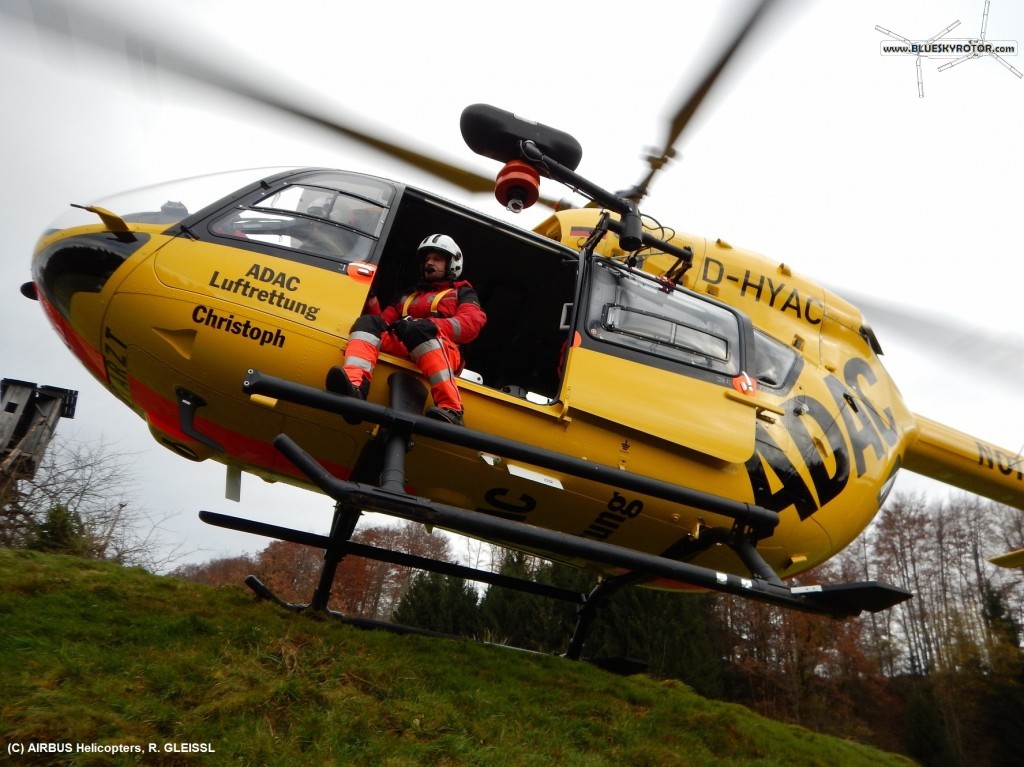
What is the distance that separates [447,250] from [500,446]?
1493 millimetres

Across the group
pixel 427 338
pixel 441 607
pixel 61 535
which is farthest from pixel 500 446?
pixel 441 607

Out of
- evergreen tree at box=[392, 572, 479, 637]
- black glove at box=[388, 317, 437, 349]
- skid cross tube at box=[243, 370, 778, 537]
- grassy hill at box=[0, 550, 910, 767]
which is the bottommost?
grassy hill at box=[0, 550, 910, 767]

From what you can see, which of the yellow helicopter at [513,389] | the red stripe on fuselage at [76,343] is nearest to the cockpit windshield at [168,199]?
the yellow helicopter at [513,389]

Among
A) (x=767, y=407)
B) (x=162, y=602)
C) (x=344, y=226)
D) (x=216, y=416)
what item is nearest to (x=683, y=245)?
(x=767, y=407)

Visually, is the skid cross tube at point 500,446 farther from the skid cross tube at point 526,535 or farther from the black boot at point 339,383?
the skid cross tube at point 526,535

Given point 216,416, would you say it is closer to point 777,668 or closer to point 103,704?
point 103,704

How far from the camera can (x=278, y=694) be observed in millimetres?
3352

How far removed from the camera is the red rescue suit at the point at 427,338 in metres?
3.65

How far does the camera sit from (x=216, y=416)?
13.0 feet

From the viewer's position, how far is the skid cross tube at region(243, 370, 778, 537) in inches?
129

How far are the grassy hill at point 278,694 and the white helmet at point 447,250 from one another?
2545 millimetres

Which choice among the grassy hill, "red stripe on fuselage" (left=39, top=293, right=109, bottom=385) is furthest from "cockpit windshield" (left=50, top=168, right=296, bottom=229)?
the grassy hill

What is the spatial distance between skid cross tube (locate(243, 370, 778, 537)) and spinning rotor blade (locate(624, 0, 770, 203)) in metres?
2.35

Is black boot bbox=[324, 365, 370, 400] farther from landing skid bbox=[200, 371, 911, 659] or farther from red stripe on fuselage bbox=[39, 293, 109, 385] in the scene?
red stripe on fuselage bbox=[39, 293, 109, 385]
